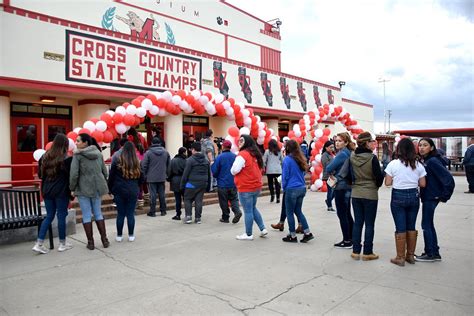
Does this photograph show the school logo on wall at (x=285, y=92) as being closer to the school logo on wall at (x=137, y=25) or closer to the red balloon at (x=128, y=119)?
the school logo on wall at (x=137, y=25)

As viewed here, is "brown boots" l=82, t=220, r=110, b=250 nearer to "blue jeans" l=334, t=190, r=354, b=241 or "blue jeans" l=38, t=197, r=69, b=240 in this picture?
"blue jeans" l=38, t=197, r=69, b=240

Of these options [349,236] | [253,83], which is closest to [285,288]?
[349,236]

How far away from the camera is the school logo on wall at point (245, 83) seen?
1675 cm

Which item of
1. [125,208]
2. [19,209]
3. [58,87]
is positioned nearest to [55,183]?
[19,209]

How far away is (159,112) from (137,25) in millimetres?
10583

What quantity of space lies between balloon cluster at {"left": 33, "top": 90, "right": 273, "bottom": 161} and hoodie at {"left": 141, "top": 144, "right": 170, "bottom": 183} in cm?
168

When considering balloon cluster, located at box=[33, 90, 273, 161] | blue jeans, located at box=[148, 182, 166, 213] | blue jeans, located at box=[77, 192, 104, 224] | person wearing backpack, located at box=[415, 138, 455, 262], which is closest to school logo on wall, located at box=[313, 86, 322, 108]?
balloon cluster, located at box=[33, 90, 273, 161]

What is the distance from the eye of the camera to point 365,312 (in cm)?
339

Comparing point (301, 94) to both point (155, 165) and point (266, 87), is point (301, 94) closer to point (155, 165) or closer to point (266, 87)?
point (266, 87)

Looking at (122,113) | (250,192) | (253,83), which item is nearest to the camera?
(250,192)

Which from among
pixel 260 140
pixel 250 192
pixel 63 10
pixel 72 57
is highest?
pixel 63 10

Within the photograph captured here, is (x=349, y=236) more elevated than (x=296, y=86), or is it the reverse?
(x=296, y=86)

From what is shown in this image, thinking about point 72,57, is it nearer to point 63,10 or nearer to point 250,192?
point 63,10

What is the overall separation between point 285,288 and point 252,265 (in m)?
0.88
